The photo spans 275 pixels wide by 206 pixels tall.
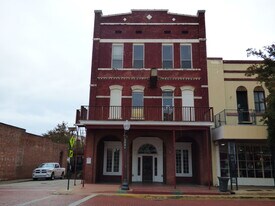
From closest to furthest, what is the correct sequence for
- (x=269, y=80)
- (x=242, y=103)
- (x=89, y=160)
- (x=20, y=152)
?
(x=269, y=80)
(x=89, y=160)
(x=242, y=103)
(x=20, y=152)

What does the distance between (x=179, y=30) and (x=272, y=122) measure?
34.2 feet

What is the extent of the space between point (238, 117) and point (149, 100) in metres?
6.62

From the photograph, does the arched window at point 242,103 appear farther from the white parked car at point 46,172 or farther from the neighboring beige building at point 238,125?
the white parked car at point 46,172

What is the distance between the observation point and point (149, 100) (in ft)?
73.2

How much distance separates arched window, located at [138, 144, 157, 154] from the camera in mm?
22734

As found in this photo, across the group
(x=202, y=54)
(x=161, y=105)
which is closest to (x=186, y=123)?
(x=161, y=105)

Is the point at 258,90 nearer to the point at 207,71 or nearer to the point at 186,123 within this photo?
the point at 207,71

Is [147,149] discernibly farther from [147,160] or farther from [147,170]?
[147,170]

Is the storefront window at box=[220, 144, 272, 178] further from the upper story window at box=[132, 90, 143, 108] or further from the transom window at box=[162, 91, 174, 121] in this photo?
the upper story window at box=[132, 90, 143, 108]

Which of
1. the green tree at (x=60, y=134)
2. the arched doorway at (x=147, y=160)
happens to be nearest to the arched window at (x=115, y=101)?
the arched doorway at (x=147, y=160)

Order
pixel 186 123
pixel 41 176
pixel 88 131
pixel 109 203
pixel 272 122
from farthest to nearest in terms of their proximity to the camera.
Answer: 1. pixel 41 176
2. pixel 88 131
3. pixel 186 123
4. pixel 272 122
5. pixel 109 203

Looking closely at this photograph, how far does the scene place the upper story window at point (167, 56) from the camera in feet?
76.8

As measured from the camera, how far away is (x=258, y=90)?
2253 cm

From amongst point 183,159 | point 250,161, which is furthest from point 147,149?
point 250,161
